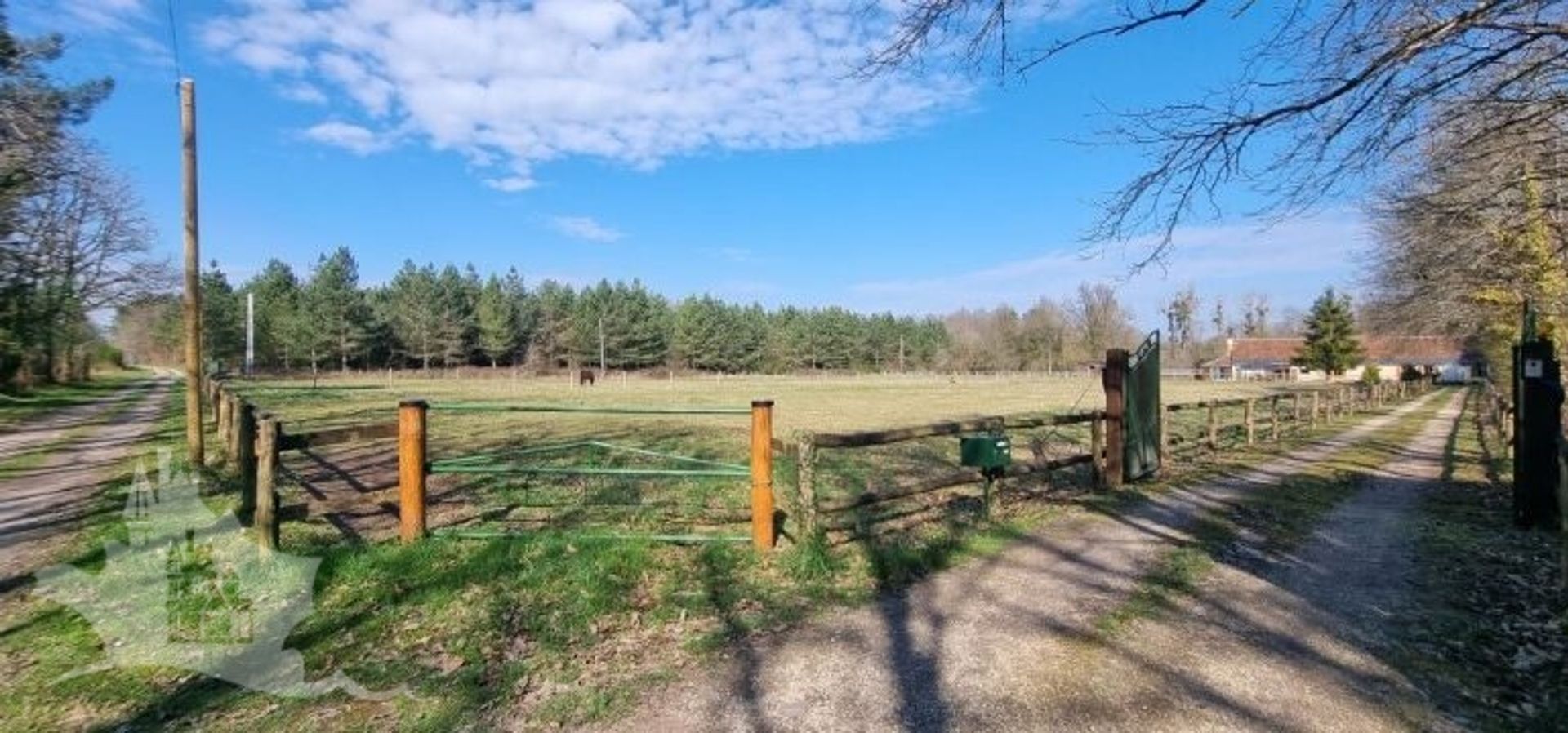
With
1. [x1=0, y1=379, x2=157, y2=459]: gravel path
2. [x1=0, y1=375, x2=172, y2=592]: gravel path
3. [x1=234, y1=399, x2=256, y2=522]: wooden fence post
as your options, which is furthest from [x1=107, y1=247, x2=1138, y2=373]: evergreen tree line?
[x1=234, y1=399, x2=256, y2=522]: wooden fence post

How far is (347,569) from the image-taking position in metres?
6.03

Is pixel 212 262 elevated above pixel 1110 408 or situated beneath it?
elevated above

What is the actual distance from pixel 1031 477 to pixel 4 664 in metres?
9.76

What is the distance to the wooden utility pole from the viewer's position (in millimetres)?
12688

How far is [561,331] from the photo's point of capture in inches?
3654

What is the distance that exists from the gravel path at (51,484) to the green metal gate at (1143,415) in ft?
36.1

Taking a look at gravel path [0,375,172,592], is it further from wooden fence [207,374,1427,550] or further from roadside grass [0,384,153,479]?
wooden fence [207,374,1427,550]

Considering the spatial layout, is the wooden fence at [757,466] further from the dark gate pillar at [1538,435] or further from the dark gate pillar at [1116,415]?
the dark gate pillar at [1538,435]

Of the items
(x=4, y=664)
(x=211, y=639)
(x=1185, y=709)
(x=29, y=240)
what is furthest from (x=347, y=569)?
(x=29, y=240)

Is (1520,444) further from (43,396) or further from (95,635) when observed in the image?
(43,396)

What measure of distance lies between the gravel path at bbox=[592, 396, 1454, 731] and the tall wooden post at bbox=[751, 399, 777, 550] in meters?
1.34

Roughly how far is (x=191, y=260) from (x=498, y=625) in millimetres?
11061

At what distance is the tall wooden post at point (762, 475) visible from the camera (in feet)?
21.4

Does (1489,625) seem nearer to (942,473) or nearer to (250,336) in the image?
(942,473)
